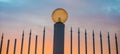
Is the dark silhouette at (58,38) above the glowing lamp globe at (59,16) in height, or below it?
below

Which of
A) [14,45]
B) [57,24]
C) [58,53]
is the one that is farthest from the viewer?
[14,45]

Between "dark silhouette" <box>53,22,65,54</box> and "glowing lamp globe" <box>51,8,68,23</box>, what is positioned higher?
"glowing lamp globe" <box>51,8,68,23</box>

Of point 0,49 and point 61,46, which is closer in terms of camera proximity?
point 61,46

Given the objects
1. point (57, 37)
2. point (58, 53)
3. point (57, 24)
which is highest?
point (57, 24)

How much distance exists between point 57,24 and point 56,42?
2.02 feet

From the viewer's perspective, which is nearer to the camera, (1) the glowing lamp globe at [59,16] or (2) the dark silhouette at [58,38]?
(2) the dark silhouette at [58,38]

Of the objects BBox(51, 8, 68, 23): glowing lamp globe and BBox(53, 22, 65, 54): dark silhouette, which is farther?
BBox(51, 8, 68, 23): glowing lamp globe

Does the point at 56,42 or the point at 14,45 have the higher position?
the point at 56,42

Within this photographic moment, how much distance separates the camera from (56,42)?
5.08m

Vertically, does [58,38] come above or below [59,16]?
below

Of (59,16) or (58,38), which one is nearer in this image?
(58,38)

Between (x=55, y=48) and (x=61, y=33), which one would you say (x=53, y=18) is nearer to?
(x=61, y=33)

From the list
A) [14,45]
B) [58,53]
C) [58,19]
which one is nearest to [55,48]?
[58,53]

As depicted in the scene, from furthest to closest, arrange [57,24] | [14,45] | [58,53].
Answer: [14,45]
[57,24]
[58,53]
